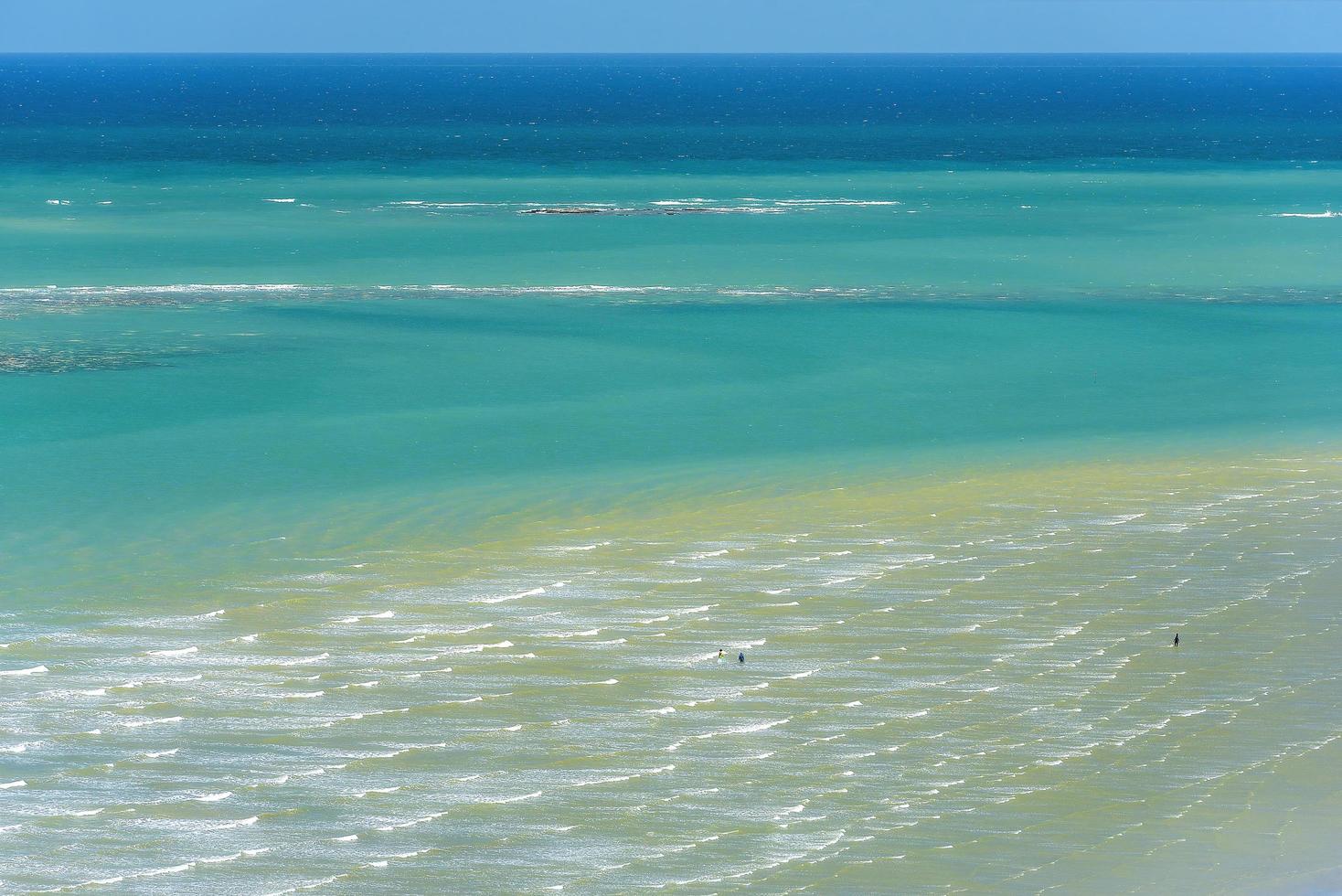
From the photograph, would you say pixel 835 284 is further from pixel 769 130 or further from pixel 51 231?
pixel 769 130

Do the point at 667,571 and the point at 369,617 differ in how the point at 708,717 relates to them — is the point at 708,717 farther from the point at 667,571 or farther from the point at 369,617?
the point at 667,571

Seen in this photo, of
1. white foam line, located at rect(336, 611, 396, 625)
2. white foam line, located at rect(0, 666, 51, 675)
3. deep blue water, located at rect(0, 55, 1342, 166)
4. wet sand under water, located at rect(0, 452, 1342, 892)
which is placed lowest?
wet sand under water, located at rect(0, 452, 1342, 892)

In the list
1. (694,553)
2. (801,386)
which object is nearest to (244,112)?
(801,386)

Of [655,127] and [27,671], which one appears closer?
[27,671]

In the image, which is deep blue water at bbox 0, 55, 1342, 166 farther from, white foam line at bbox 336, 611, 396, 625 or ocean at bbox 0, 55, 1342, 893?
white foam line at bbox 336, 611, 396, 625

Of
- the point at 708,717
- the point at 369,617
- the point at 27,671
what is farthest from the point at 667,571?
the point at 27,671

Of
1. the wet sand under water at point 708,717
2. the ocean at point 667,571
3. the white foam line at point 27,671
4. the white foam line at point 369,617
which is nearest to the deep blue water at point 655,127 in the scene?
the ocean at point 667,571

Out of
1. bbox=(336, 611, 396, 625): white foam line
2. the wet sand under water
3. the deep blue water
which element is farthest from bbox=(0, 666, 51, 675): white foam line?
the deep blue water

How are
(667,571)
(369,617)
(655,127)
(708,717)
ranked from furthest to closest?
(655,127) < (667,571) < (369,617) < (708,717)
